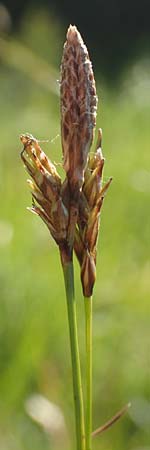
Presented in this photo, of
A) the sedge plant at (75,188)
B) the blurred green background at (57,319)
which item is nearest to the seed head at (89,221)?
the sedge plant at (75,188)

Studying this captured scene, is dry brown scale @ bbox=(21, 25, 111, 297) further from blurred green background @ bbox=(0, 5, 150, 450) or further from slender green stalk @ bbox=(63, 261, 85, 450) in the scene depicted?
blurred green background @ bbox=(0, 5, 150, 450)

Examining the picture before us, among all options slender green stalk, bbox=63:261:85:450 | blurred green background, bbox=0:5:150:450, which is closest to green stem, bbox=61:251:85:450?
slender green stalk, bbox=63:261:85:450

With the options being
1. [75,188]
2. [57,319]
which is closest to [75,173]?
[75,188]

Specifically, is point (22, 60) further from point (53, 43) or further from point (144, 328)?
point (53, 43)

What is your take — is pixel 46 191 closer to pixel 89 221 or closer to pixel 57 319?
pixel 89 221

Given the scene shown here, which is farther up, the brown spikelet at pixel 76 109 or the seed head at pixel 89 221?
the brown spikelet at pixel 76 109

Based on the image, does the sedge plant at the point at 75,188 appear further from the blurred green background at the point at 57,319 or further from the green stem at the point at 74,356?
the blurred green background at the point at 57,319

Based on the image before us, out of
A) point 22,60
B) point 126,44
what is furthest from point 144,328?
point 126,44
